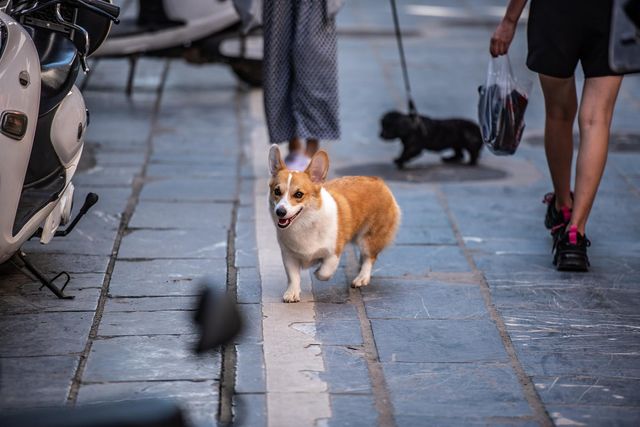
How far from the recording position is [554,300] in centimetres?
523

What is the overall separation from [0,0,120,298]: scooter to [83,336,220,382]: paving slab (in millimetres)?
574

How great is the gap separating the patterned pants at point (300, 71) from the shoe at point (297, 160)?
0.44ft

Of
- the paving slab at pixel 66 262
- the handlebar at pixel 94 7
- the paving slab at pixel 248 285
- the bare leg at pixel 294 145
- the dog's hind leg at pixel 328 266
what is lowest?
the bare leg at pixel 294 145

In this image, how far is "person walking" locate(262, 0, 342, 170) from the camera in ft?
23.3

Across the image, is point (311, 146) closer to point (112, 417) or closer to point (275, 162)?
point (275, 162)

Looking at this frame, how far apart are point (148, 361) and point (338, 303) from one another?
110 centimetres

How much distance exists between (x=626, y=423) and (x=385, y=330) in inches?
47.2

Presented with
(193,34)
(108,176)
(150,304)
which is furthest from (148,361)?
(193,34)

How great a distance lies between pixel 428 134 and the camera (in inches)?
Answer: 308

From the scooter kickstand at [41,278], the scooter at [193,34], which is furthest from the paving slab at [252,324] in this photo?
the scooter at [193,34]

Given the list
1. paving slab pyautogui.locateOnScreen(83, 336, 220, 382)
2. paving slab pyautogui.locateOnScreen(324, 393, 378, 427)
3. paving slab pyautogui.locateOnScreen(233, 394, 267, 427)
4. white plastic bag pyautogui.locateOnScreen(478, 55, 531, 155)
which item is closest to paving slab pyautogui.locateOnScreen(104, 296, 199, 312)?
paving slab pyautogui.locateOnScreen(83, 336, 220, 382)

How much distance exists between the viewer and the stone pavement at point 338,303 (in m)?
4.07

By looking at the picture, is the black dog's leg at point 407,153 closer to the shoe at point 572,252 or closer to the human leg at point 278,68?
the human leg at point 278,68

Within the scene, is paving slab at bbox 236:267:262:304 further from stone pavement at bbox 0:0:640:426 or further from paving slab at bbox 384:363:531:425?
paving slab at bbox 384:363:531:425
